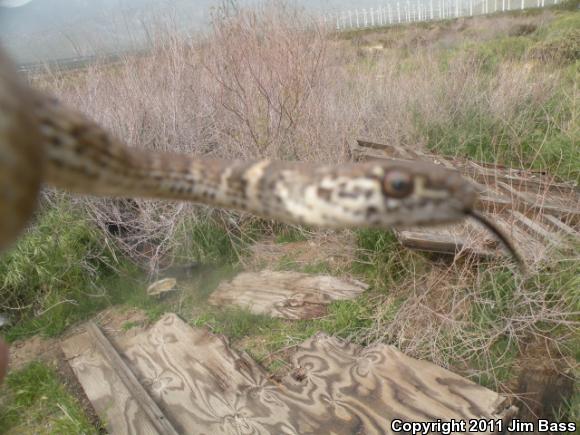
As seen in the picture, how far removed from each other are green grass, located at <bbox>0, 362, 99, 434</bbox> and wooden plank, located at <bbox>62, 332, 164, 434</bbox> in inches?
6.6

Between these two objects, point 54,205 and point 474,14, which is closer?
point 54,205

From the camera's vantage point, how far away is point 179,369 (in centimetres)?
334

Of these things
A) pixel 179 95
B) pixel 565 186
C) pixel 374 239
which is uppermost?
pixel 179 95

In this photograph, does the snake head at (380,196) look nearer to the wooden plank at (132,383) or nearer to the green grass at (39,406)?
the wooden plank at (132,383)

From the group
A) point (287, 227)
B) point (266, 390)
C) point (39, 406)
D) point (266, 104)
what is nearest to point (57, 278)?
point (39, 406)

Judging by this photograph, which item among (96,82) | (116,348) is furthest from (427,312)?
(96,82)

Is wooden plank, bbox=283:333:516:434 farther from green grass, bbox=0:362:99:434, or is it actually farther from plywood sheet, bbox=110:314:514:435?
green grass, bbox=0:362:99:434

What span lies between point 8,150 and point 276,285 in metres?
3.90

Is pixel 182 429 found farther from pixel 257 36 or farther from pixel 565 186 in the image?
pixel 257 36

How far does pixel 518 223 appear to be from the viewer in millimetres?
3539

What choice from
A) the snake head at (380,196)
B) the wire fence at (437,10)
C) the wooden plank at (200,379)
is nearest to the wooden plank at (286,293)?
the wooden plank at (200,379)

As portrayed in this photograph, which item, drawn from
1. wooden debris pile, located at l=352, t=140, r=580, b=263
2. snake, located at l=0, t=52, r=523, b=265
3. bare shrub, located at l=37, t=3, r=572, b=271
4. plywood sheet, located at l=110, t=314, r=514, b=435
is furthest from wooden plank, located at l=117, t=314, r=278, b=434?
snake, located at l=0, t=52, r=523, b=265

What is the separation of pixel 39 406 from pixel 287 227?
9.83 feet

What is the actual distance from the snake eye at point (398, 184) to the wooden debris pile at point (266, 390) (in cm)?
176
